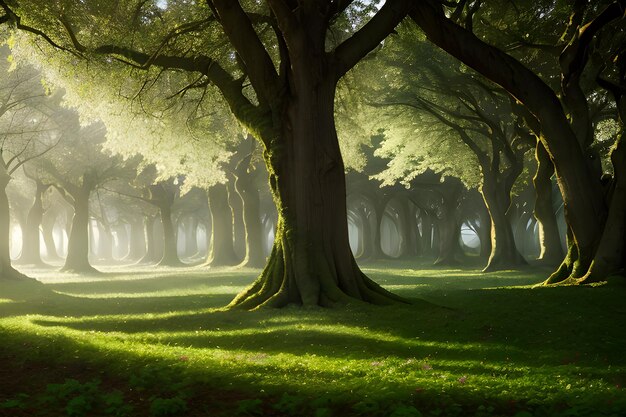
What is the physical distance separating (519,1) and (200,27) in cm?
1076

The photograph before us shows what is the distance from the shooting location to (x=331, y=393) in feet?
24.4

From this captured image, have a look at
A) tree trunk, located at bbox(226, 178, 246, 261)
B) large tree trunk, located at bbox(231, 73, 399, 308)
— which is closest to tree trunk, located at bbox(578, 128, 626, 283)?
large tree trunk, located at bbox(231, 73, 399, 308)

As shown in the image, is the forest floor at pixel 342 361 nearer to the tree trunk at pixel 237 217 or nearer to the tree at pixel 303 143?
the tree at pixel 303 143

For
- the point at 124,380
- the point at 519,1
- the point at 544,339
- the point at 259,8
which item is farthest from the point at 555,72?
the point at 124,380

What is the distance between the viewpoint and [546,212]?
94.8 ft

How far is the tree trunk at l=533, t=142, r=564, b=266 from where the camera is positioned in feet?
85.1

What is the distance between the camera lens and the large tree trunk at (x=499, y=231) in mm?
32062

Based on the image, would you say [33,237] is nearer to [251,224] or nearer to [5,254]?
[5,254]

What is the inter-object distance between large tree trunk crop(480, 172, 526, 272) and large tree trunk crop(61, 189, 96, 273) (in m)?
25.6

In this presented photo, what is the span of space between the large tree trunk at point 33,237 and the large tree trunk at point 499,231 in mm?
31516

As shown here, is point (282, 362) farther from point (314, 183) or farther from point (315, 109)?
point (315, 109)

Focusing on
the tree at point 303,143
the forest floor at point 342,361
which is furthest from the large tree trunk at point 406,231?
the forest floor at point 342,361

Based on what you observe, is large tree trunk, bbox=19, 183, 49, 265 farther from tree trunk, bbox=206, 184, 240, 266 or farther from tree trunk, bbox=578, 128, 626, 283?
tree trunk, bbox=578, 128, 626, 283

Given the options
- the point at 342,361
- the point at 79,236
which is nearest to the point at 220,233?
the point at 79,236
